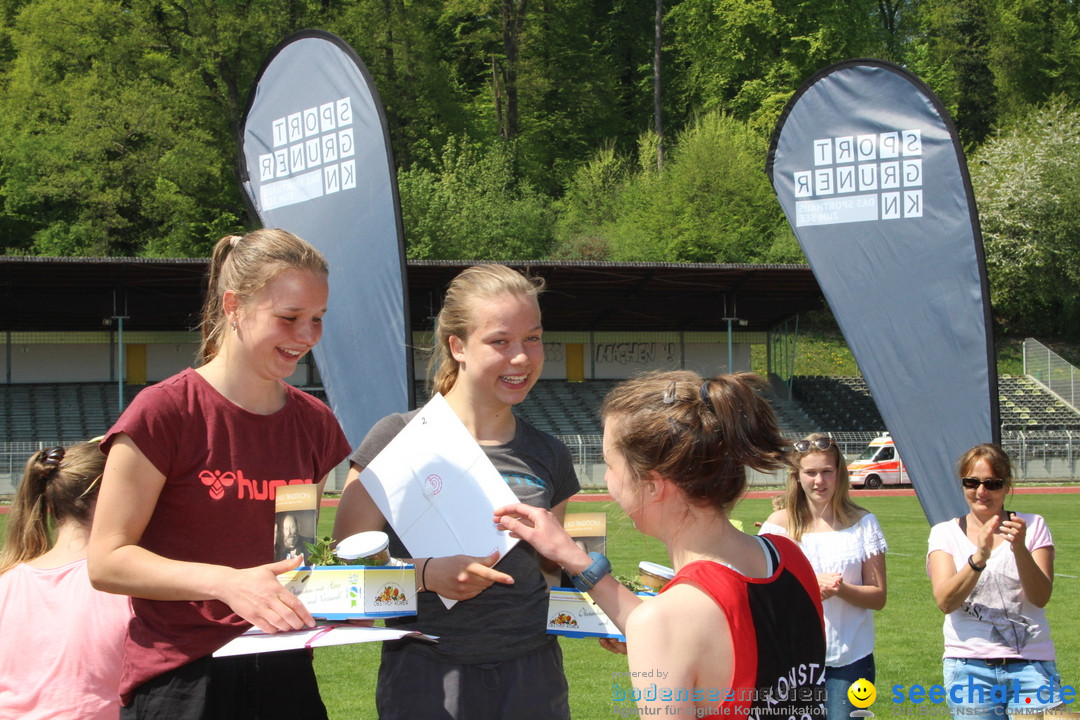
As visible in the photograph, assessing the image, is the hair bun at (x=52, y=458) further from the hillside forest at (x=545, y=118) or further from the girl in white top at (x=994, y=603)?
the hillside forest at (x=545, y=118)

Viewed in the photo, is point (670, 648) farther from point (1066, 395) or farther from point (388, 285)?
point (1066, 395)

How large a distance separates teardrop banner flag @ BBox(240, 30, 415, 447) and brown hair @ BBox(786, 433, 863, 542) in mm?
2632

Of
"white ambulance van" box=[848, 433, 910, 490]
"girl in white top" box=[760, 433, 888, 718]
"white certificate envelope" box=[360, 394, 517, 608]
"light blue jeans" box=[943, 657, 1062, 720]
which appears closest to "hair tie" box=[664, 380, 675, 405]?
"white certificate envelope" box=[360, 394, 517, 608]

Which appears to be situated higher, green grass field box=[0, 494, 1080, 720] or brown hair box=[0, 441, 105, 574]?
brown hair box=[0, 441, 105, 574]

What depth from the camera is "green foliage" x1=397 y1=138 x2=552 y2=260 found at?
44.2 metres

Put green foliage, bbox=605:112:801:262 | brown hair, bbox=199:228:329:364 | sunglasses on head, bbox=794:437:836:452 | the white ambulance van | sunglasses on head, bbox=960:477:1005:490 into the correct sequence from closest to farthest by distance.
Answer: brown hair, bbox=199:228:329:364, sunglasses on head, bbox=960:477:1005:490, sunglasses on head, bbox=794:437:836:452, the white ambulance van, green foliage, bbox=605:112:801:262

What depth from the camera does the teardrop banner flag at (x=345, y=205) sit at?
6695 millimetres

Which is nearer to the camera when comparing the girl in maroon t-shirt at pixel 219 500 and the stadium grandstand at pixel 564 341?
the girl in maroon t-shirt at pixel 219 500

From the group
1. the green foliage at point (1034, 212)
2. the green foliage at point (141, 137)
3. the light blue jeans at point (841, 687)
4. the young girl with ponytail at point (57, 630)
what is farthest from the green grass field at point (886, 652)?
the green foliage at point (141, 137)

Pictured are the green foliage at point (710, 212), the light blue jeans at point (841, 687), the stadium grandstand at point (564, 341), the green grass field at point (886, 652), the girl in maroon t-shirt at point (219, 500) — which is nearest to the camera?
the girl in maroon t-shirt at point (219, 500)

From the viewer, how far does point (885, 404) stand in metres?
6.09

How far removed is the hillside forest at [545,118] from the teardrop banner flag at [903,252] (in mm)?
36793

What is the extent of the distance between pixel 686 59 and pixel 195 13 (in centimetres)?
2560

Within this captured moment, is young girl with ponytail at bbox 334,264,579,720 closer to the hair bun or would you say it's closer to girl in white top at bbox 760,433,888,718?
the hair bun
